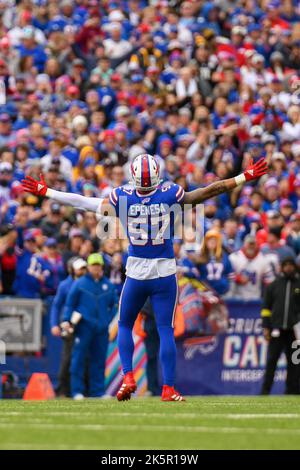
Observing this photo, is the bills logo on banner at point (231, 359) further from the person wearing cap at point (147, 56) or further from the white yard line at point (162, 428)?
the white yard line at point (162, 428)

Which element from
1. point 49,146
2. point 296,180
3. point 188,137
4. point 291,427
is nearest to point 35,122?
point 49,146

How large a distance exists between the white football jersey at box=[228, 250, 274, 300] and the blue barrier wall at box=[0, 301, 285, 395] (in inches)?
11.6

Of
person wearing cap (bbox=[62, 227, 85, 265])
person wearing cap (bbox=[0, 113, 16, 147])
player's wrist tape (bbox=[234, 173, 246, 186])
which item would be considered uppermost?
person wearing cap (bbox=[0, 113, 16, 147])

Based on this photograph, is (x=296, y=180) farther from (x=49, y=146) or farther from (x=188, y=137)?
(x=49, y=146)

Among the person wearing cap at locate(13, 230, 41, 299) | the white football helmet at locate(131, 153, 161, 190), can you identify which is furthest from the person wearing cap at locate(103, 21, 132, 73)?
the white football helmet at locate(131, 153, 161, 190)

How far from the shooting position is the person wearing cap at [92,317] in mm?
17625

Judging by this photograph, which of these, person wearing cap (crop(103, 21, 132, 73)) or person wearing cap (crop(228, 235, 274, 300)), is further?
person wearing cap (crop(103, 21, 132, 73))

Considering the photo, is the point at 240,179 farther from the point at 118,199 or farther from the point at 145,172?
the point at 118,199

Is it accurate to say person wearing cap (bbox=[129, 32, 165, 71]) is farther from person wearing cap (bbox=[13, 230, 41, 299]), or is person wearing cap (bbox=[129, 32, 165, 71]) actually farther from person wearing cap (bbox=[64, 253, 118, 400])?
person wearing cap (bbox=[64, 253, 118, 400])

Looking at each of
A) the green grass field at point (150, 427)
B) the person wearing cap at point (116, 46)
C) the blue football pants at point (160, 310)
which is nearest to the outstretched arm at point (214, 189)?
the blue football pants at point (160, 310)

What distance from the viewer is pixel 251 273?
65.0 ft

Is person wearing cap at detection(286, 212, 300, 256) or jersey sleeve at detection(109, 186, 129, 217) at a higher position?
jersey sleeve at detection(109, 186, 129, 217)

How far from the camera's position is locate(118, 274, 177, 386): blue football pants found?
12672 millimetres

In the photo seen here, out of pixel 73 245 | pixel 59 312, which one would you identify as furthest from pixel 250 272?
pixel 59 312
